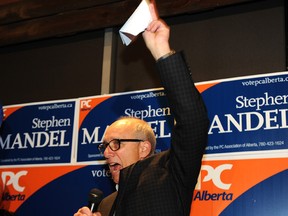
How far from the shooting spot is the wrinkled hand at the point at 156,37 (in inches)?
61.1

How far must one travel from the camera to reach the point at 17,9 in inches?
166

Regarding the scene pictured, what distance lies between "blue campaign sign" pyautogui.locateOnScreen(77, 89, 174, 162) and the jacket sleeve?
1332 mm

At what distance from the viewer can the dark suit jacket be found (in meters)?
1.53

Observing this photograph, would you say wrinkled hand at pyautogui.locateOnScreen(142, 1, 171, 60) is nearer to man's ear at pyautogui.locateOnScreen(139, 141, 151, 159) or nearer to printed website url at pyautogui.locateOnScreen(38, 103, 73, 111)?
man's ear at pyautogui.locateOnScreen(139, 141, 151, 159)

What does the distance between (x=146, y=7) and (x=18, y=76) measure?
2950 millimetres

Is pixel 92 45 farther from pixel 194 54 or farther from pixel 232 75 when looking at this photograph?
pixel 232 75

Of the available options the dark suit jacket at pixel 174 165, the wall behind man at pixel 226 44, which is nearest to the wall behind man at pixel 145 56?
the wall behind man at pixel 226 44

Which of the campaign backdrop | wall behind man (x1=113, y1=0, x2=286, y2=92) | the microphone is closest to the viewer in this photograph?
the microphone

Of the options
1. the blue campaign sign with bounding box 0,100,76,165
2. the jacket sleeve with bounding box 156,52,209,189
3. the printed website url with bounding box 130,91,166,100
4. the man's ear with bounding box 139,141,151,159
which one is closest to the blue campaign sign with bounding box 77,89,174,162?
the printed website url with bounding box 130,91,166,100

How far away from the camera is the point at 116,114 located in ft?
10.5

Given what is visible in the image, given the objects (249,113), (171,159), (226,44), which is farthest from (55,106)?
(171,159)

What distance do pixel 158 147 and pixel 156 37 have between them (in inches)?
59.1

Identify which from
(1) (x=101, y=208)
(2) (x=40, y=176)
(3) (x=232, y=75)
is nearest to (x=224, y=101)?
(3) (x=232, y=75)

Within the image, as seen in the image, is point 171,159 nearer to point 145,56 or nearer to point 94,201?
point 94,201
